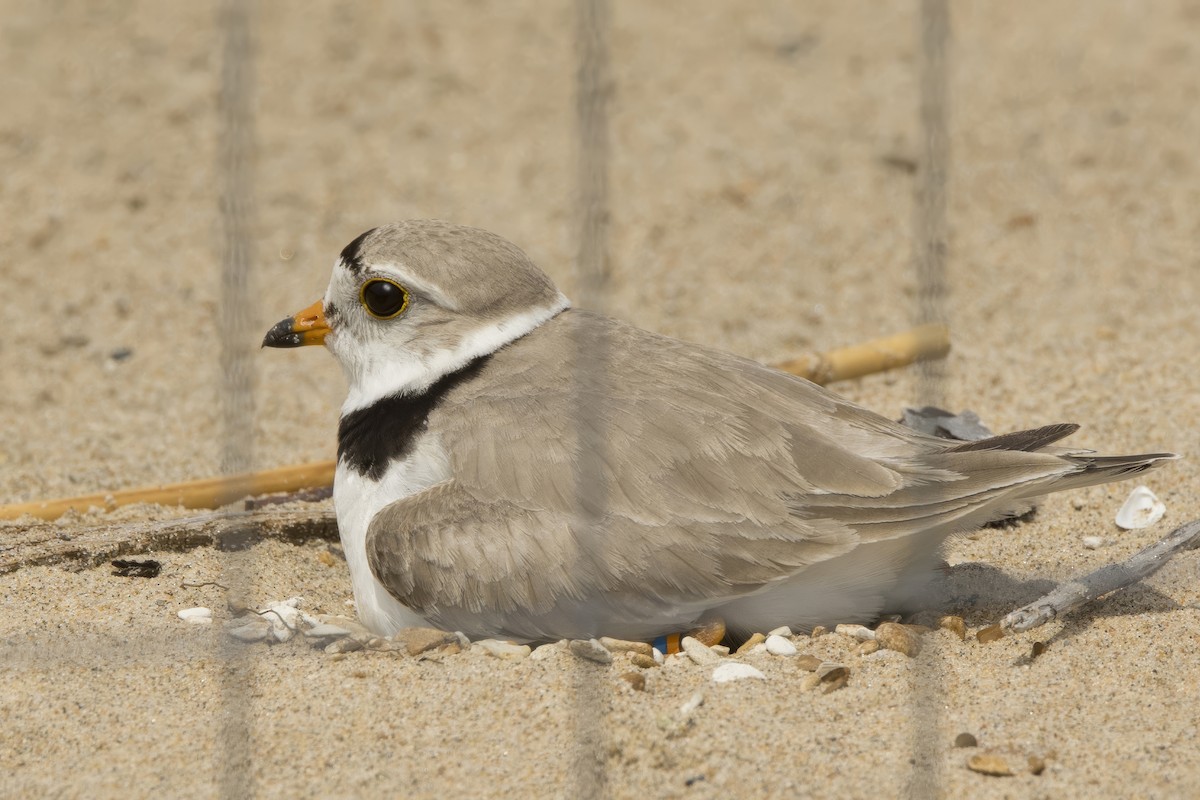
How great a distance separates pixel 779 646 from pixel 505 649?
27.4 inches

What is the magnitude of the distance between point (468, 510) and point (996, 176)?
15.1ft

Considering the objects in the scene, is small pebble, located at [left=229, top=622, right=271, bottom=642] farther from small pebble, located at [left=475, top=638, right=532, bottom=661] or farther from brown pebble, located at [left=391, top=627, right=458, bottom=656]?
small pebble, located at [left=475, top=638, right=532, bottom=661]

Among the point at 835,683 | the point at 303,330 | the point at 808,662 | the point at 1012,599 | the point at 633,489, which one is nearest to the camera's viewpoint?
the point at 835,683

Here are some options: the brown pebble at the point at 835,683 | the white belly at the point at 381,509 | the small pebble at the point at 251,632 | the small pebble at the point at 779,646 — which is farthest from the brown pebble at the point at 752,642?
the small pebble at the point at 251,632

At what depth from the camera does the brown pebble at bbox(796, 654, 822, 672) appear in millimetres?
3488

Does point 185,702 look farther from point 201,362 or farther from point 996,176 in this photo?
point 996,176

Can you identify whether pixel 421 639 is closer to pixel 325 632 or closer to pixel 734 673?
pixel 325 632

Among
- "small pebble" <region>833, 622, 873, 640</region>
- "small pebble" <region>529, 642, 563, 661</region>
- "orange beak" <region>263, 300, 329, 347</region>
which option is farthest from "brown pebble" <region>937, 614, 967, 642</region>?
"orange beak" <region>263, 300, 329, 347</region>

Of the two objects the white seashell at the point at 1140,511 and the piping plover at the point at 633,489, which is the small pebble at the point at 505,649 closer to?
the piping plover at the point at 633,489

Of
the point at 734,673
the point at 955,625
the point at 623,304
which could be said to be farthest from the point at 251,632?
the point at 623,304

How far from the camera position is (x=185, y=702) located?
343cm

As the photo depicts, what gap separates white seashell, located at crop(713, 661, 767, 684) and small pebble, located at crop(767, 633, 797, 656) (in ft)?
0.45

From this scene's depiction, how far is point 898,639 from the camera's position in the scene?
11.8 ft

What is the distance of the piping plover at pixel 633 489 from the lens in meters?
3.59
